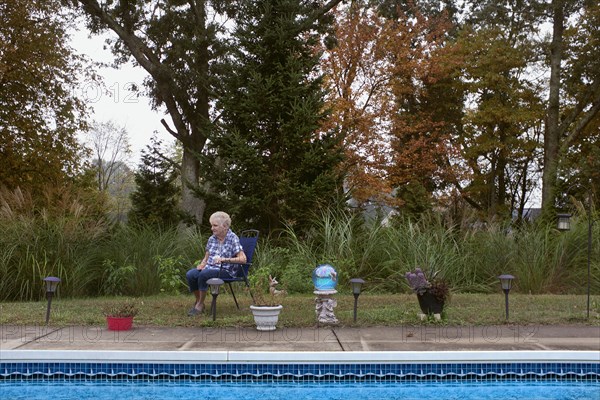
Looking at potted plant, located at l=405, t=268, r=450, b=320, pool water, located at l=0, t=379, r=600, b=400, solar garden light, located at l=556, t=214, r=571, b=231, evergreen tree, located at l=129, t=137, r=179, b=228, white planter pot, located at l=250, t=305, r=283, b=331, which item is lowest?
pool water, located at l=0, t=379, r=600, b=400

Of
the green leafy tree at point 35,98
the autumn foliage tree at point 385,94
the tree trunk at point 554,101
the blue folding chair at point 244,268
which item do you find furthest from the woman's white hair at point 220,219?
the tree trunk at point 554,101

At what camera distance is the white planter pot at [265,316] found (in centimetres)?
519

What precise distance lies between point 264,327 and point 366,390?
4.31 ft

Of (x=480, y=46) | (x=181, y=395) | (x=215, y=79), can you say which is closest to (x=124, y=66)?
(x=215, y=79)

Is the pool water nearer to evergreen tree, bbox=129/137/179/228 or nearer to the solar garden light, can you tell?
the solar garden light

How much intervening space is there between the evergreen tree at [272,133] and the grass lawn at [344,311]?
2.57 meters

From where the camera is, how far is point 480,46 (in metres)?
19.4

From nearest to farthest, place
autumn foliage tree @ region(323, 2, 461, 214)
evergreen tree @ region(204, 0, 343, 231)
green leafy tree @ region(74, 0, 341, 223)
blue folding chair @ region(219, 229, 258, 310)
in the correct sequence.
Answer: blue folding chair @ region(219, 229, 258, 310), evergreen tree @ region(204, 0, 343, 231), green leafy tree @ region(74, 0, 341, 223), autumn foliage tree @ region(323, 2, 461, 214)

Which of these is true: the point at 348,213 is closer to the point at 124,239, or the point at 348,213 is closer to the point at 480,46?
the point at 124,239

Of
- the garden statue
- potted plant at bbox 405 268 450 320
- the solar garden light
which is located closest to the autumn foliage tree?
the solar garden light

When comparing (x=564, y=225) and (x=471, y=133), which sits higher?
(x=471, y=133)

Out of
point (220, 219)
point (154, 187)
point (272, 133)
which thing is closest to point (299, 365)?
point (220, 219)

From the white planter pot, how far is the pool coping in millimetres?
963

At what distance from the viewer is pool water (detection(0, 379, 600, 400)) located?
13.7 ft
